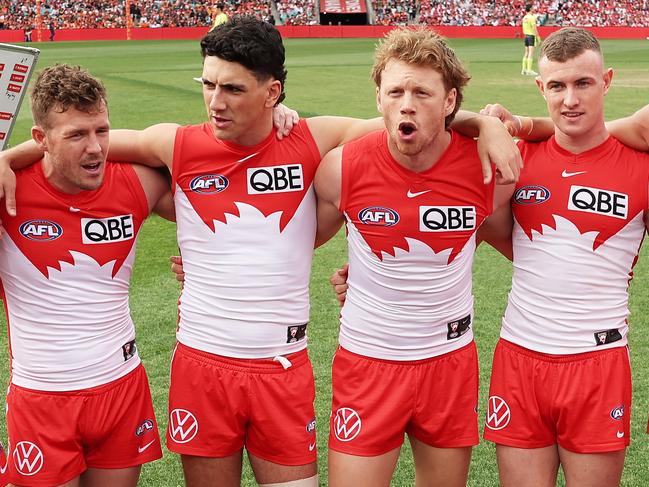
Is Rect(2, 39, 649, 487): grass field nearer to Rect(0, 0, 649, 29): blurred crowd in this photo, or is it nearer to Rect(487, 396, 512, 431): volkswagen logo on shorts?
Rect(487, 396, 512, 431): volkswagen logo on shorts

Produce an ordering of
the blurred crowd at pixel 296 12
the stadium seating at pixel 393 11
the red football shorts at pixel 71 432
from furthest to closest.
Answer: the stadium seating at pixel 393 11 → the blurred crowd at pixel 296 12 → the red football shorts at pixel 71 432

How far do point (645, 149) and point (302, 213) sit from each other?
5.68ft

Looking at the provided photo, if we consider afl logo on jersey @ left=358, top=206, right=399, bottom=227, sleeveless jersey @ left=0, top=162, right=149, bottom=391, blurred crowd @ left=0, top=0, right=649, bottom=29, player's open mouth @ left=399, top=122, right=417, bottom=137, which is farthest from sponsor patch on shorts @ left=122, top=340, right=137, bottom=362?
blurred crowd @ left=0, top=0, right=649, bottom=29

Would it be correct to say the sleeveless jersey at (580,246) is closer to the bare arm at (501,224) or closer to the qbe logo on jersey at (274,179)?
the bare arm at (501,224)

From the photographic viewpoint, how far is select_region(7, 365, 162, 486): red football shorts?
13.3 ft

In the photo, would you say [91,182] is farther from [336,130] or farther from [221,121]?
[336,130]

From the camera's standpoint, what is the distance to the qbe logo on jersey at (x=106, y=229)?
414 centimetres

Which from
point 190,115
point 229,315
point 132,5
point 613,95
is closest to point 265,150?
point 229,315

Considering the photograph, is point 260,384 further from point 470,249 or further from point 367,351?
point 470,249

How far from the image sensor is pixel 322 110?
20.8 metres

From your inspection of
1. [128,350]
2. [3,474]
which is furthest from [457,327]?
[3,474]

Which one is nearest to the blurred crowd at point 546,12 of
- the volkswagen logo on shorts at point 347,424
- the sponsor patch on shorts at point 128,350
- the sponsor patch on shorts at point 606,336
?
the sponsor patch on shorts at point 606,336

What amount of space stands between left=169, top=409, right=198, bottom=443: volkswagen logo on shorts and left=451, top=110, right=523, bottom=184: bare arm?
1.81m

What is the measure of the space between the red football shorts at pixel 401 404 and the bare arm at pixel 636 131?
134 cm
